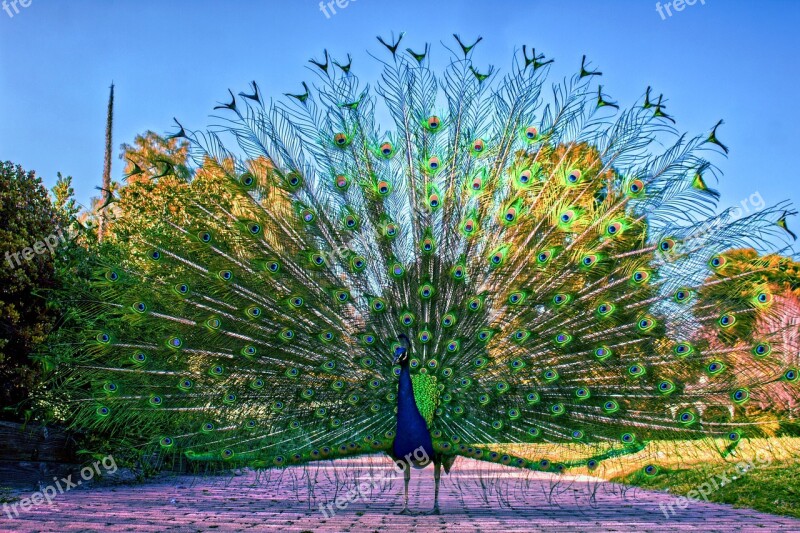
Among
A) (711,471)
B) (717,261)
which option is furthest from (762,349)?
(711,471)

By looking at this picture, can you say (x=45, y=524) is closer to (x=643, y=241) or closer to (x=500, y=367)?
(x=500, y=367)

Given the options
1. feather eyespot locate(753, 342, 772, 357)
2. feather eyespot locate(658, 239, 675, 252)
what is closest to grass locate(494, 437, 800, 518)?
feather eyespot locate(753, 342, 772, 357)

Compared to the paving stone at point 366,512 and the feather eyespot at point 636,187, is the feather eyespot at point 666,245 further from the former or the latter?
the paving stone at point 366,512

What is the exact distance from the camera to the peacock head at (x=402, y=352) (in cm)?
705

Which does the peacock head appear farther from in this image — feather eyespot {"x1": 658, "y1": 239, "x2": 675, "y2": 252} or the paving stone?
feather eyespot {"x1": 658, "y1": 239, "x2": 675, "y2": 252}

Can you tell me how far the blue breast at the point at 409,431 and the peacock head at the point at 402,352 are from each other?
0.21 meters

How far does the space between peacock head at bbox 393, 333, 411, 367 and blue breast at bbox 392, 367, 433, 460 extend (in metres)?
0.21

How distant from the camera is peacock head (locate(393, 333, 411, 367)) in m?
7.05

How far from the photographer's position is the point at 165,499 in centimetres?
905

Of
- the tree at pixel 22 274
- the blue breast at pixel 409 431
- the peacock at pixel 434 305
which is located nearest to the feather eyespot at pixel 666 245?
the peacock at pixel 434 305

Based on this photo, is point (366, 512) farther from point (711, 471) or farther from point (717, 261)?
point (711, 471)

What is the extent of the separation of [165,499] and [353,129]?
479 centimetres

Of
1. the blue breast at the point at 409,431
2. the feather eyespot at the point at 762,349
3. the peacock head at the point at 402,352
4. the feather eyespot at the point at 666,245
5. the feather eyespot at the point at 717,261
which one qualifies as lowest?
the blue breast at the point at 409,431

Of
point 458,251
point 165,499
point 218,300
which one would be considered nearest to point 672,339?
point 458,251
